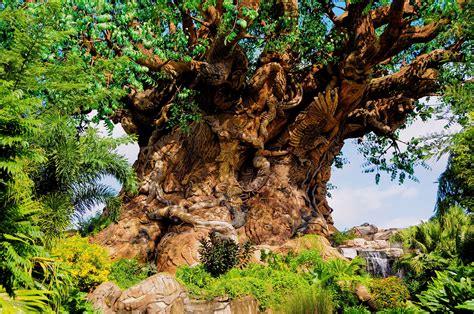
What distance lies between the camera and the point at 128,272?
10.5 metres

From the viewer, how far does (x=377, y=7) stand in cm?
1359

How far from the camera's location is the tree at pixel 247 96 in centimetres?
1091

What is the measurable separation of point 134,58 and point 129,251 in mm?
5105

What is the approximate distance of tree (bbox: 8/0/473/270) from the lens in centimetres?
1091

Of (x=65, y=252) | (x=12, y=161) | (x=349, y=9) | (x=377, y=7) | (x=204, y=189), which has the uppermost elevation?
(x=377, y=7)

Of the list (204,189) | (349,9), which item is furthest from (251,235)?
(349,9)

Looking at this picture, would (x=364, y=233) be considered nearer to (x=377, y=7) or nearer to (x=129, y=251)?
(x=377, y=7)

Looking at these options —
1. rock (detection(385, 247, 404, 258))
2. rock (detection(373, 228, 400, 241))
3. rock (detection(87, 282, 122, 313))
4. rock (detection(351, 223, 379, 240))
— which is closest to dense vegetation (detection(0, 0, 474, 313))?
rock (detection(87, 282, 122, 313))

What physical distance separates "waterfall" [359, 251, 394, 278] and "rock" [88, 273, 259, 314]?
7.61 meters

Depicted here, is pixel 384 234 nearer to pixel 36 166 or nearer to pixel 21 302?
pixel 36 166

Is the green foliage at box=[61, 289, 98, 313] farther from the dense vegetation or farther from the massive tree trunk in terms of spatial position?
the massive tree trunk

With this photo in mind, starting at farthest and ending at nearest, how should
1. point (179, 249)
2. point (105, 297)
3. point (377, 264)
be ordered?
point (377, 264)
point (179, 249)
point (105, 297)

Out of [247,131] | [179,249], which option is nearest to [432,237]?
[247,131]

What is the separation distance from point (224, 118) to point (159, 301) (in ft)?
23.1
